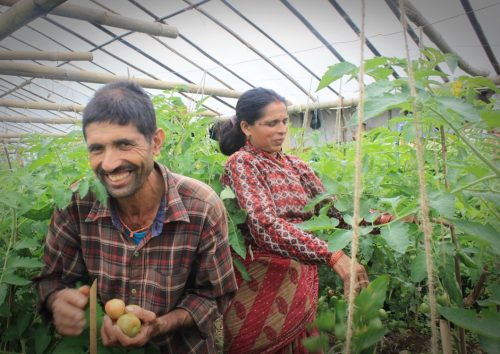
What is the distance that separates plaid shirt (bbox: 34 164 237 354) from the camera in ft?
4.38

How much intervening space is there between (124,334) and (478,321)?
2.86ft

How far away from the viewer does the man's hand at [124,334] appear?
102cm

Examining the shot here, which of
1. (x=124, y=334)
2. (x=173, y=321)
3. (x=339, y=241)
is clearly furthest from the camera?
(x=173, y=321)

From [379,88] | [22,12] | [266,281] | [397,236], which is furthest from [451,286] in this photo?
[22,12]

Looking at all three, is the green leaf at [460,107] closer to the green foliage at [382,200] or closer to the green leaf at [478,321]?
the green foliage at [382,200]

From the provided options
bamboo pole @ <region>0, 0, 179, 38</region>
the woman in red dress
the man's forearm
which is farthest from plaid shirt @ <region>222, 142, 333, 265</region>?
bamboo pole @ <region>0, 0, 179, 38</region>

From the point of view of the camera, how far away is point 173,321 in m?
1.27

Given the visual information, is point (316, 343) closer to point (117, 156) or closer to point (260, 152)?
point (117, 156)

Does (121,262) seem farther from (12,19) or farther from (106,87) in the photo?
(12,19)

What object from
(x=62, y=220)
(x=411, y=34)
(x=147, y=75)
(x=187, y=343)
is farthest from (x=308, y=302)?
(x=147, y=75)

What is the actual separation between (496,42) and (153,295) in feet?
19.7

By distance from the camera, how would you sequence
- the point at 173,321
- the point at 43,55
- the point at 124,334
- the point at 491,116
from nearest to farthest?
the point at 491,116 < the point at 124,334 < the point at 173,321 < the point at 43,55

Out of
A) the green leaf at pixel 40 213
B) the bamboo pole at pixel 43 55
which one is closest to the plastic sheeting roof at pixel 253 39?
the bamboo pole at pixel 43 55

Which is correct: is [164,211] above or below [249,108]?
below
